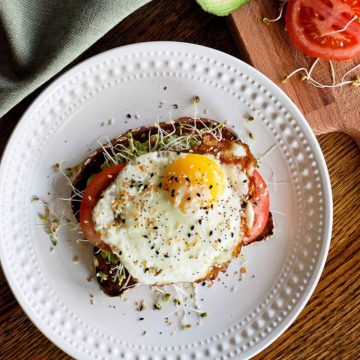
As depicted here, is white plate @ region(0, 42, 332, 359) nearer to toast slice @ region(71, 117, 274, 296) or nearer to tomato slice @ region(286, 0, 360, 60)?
toast slice @ region(71, 117, 274, 296)

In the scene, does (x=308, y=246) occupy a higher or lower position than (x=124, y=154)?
lower

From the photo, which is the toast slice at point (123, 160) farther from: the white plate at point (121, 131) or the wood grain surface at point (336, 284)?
the wood grain surface at point (336, 284)

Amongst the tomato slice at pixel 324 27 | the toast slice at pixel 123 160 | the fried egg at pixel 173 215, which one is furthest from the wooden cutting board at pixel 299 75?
the fried egg at pixel 173 215

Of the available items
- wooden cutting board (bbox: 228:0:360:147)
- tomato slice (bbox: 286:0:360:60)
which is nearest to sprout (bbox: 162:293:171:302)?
wooden cutting board (bbox: 228:0:360:147)

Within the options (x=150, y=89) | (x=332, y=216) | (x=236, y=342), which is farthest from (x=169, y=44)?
(x=236, y=342)

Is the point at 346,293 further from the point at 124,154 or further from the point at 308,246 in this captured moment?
the point at 124,154

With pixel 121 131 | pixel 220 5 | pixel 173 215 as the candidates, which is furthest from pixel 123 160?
pixel 220 5
